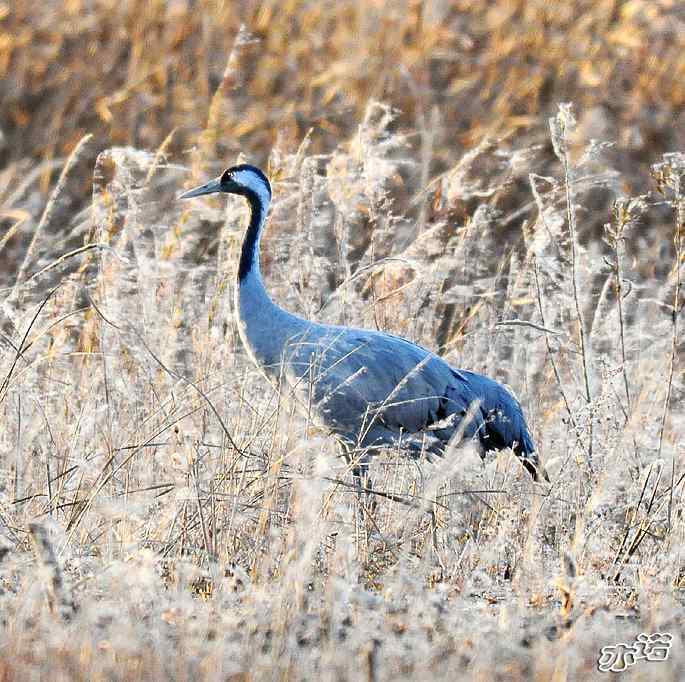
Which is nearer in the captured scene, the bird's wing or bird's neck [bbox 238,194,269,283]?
the bird's wing

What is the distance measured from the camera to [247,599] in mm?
3484

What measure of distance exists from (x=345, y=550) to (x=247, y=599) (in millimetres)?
312

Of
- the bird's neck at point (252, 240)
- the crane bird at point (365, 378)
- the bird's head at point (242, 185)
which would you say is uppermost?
the bird's head at point (242, 185)

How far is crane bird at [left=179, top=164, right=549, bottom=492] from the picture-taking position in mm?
5051

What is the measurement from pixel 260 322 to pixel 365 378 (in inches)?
16.3

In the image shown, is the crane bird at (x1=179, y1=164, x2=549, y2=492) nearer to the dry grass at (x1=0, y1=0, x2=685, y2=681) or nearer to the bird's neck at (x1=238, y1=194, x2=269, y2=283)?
the bird's neck at (x1=238, y1=194, x2=269, y2=283)

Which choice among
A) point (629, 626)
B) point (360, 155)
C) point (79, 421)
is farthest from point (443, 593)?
point (360, 155)

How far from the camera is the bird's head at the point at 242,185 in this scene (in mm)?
5371

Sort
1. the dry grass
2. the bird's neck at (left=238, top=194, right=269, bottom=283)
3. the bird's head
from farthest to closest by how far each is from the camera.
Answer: the bird's head < the bird's neck at (left=238, top=194, right=269, bottom=283) < the dry grass

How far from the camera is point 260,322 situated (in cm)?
514

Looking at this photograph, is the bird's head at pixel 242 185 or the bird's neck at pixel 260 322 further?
the bird's head at pixel 242 185

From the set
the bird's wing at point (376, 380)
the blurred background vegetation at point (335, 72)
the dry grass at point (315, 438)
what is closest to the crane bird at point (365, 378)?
the bird's wing at point (376, 380)

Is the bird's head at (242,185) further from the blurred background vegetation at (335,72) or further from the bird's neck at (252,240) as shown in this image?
the blurred background vegetation at (335,72)

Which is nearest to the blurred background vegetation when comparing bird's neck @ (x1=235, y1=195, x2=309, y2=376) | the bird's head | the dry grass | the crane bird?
the dry grass
